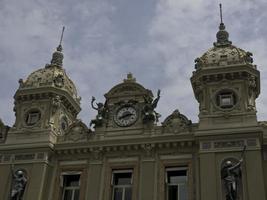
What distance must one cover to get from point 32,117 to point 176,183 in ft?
36.6

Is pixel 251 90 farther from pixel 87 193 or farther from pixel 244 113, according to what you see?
pixel 87 193

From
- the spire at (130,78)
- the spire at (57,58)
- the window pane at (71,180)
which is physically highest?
the spire at (57,58)

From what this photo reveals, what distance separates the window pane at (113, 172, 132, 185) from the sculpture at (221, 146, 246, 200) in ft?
19.0

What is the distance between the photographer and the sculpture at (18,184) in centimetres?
2739

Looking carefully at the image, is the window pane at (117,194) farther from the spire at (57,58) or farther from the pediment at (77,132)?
the spire at (57,58)

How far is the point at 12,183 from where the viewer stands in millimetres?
28172

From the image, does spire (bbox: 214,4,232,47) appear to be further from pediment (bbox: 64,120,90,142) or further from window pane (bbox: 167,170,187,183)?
pediment (bbox: 64,120,90,142)

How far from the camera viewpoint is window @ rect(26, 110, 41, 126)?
30820 mm

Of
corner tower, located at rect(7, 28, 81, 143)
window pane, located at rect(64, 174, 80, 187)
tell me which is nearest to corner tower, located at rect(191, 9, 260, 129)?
window pane, located at rect(64, 174, 80, 187)

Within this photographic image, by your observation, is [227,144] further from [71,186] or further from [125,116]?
[71,186]

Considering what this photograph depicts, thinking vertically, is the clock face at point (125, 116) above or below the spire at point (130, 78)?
below

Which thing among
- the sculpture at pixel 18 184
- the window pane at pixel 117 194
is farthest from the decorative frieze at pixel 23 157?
the window pane at pixel 117 194

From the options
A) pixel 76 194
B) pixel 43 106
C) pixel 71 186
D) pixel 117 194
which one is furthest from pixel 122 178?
pixel 43 106

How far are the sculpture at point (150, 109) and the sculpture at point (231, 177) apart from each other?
18.9ft
